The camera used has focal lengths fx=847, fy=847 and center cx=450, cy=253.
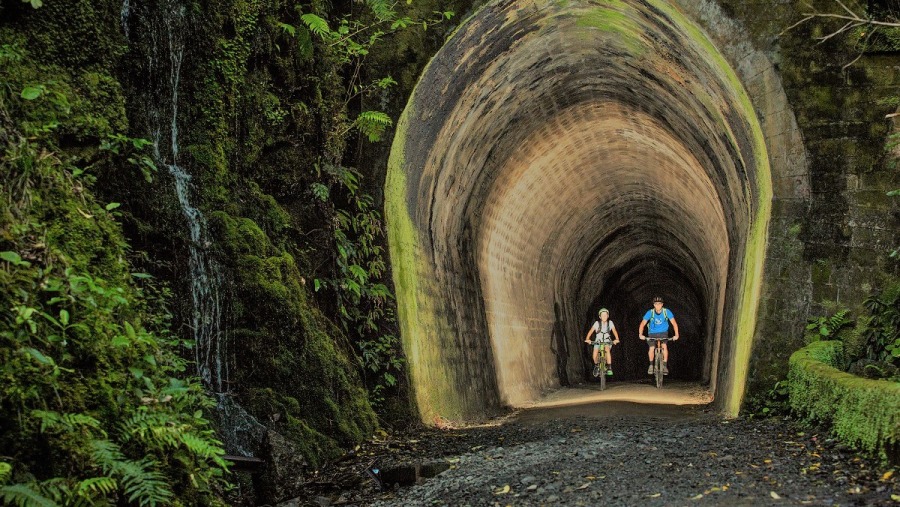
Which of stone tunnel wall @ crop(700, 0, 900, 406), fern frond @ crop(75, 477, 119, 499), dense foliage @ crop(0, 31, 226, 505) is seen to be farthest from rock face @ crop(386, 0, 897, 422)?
fern frond @ crop(75, 477, 119, 499)

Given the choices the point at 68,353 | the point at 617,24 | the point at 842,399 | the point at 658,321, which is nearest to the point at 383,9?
the point at 617,24

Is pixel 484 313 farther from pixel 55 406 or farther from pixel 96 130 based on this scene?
pixel 55 406

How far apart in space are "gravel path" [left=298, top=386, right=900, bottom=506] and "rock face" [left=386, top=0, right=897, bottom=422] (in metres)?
1.49

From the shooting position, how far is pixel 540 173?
15.5 metres

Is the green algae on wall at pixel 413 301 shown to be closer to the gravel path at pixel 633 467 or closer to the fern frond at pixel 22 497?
the gravel path at pixel 633 467

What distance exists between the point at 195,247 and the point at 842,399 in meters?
5.60

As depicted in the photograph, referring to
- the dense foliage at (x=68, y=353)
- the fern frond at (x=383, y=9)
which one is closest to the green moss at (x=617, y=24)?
the fern frond at (x=383, y=9)

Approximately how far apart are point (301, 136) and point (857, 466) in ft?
20.9

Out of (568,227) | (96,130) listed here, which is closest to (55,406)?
(96,130)

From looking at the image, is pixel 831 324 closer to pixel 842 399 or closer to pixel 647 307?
pixel 842 399

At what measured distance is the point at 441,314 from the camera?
11484 mm

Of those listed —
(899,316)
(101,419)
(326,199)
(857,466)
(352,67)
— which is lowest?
(857,466)

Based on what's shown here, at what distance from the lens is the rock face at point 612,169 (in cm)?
848

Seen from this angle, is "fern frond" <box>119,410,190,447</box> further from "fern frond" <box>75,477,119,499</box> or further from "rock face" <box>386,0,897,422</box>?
"rock face" <box>386,0,897,422</box>
